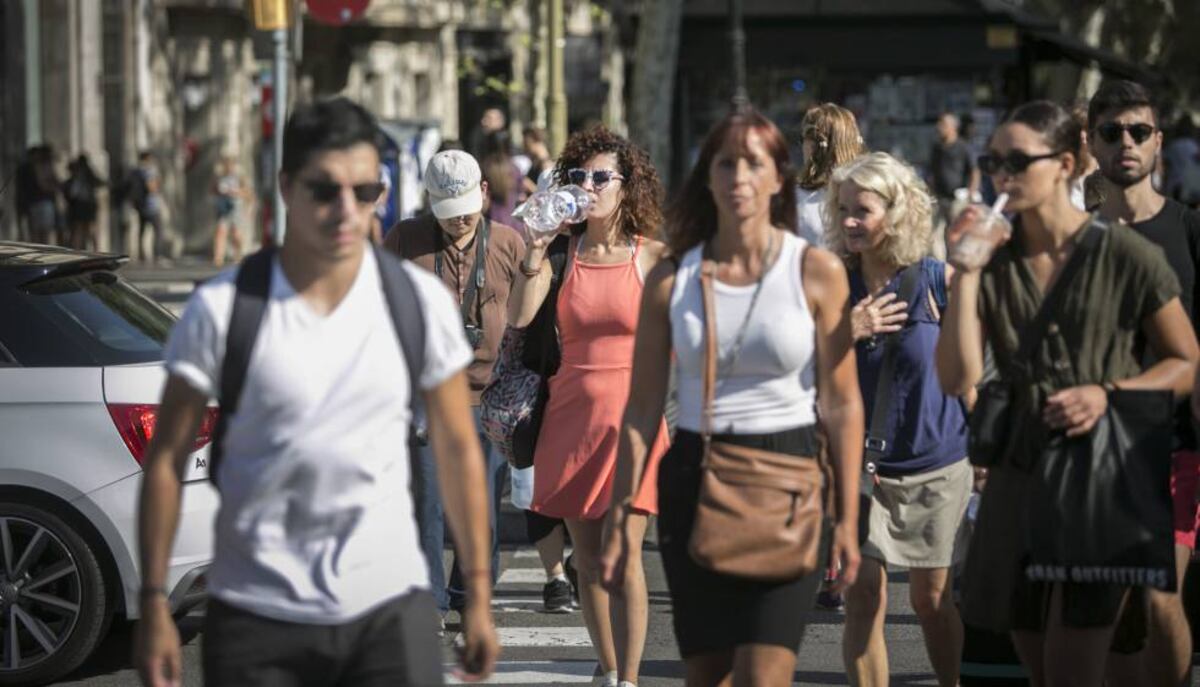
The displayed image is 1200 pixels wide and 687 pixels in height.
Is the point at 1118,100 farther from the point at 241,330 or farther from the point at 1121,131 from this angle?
the point at 241,330

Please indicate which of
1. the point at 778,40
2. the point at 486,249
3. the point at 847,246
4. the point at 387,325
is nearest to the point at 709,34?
the point at 778,40

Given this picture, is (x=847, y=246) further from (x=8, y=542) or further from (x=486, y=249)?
(x=8, y=542)

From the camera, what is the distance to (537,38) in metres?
32.5

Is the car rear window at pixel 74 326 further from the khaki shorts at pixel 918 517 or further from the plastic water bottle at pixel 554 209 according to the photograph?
the khaki shorts at pixel 918 517

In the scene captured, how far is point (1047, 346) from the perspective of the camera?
502 centimetres

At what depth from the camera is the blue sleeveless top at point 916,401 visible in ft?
20.5

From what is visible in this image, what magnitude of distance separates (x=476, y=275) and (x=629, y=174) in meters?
1.23

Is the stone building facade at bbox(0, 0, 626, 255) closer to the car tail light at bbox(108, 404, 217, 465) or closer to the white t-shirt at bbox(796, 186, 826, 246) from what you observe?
the white t-shirt at bbox(796, 186, 826, 246)

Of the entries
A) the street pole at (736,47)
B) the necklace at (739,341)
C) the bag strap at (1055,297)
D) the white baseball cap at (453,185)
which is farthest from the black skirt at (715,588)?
the street pole at (736,47)

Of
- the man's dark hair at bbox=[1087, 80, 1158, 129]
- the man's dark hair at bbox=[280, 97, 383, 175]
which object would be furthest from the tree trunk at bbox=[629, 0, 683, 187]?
the man's dark hair at bbox=[280, 97, 383, 175]

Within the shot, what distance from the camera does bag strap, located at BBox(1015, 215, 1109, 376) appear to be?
5.00 meters

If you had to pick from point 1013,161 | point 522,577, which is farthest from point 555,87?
point 1013,161

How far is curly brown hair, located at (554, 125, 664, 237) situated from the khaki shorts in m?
1.34

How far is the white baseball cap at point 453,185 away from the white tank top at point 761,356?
3.22 metres
